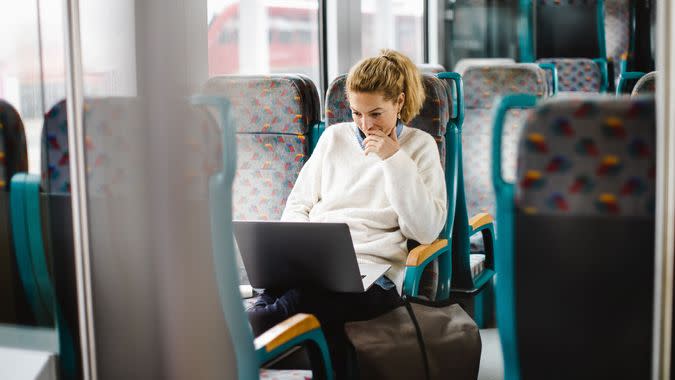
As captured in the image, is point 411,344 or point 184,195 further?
point 411,344

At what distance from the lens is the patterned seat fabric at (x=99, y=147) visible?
42.2 inches

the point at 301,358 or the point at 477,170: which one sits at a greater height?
the point at 477,170

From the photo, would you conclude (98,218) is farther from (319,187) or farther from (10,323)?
(319,187)

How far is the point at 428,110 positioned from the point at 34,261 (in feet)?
4.68

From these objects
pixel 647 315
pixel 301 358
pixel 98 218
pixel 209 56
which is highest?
pixel 209 56

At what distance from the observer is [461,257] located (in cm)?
282

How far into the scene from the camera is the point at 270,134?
8.52 ft

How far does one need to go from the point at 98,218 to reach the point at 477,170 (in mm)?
2457

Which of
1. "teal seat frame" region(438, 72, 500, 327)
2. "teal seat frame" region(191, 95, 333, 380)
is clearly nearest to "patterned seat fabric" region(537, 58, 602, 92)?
"teal seat frame" region(438, 72, 500, 327)

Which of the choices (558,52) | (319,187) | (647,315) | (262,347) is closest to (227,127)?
(262,347)

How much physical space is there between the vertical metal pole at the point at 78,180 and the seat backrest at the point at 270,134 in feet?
4.57

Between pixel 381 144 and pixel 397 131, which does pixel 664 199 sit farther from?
pixel 397 131

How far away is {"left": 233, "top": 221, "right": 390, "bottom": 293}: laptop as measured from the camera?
1802 millimetres

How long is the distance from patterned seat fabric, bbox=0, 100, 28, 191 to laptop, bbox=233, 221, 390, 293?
60 centimetres
